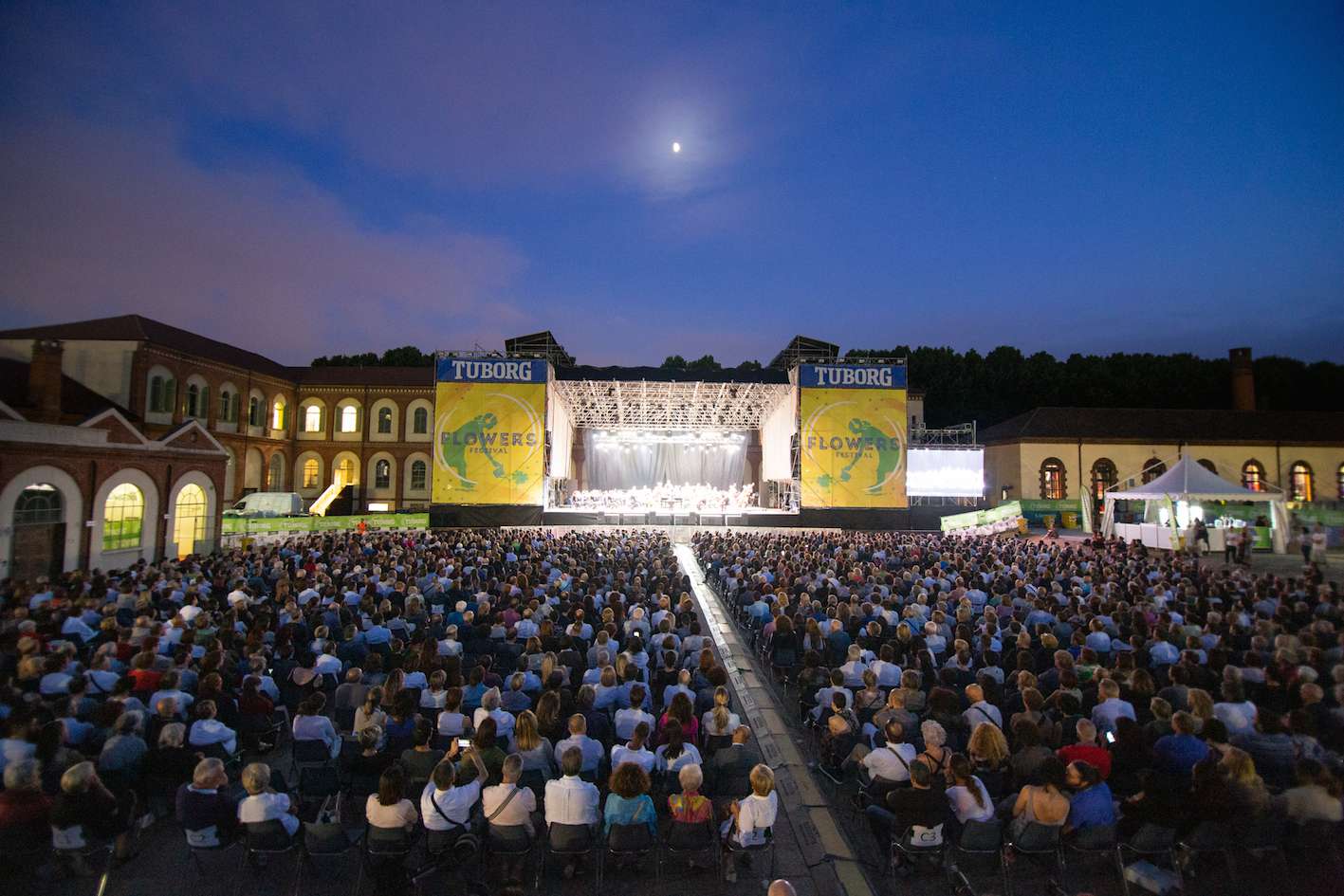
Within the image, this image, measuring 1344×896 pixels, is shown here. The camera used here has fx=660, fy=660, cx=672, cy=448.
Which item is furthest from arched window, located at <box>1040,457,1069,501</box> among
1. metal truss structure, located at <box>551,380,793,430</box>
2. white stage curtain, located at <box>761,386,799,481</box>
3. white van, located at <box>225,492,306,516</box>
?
white van, located at <box>225,492,306,516</box>

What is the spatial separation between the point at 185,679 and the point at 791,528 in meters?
21.7

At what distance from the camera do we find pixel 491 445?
82.1 ft

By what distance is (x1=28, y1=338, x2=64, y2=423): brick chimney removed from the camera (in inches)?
779

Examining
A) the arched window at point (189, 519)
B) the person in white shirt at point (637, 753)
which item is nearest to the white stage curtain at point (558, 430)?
the arched window at point (189, 519)

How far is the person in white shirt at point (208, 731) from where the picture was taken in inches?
199

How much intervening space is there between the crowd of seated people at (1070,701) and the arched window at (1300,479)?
1230 inches

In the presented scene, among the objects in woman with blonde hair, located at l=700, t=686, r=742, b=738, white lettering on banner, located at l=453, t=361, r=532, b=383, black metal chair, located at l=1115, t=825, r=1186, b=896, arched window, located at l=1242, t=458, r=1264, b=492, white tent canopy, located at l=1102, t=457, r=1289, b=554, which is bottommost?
black metal chair, located at l=1115, t=825, r=1186, b=896

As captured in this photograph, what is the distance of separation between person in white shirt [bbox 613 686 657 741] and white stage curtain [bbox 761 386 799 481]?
2133 centimetres

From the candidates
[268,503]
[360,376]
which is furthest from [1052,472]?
[268,503]

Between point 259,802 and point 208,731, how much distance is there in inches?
54.3

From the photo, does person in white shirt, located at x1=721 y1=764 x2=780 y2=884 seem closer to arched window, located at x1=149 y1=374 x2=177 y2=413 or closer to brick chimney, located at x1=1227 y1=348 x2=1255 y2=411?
arched window, located at x1=149 y1=374 x2=177 y2=413

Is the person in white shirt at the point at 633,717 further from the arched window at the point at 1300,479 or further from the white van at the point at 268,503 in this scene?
the arched window at the point at 1300,479

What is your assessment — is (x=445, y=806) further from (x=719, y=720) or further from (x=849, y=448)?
(x=849, y=448)

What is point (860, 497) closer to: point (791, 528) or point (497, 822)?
point (791, 528)
